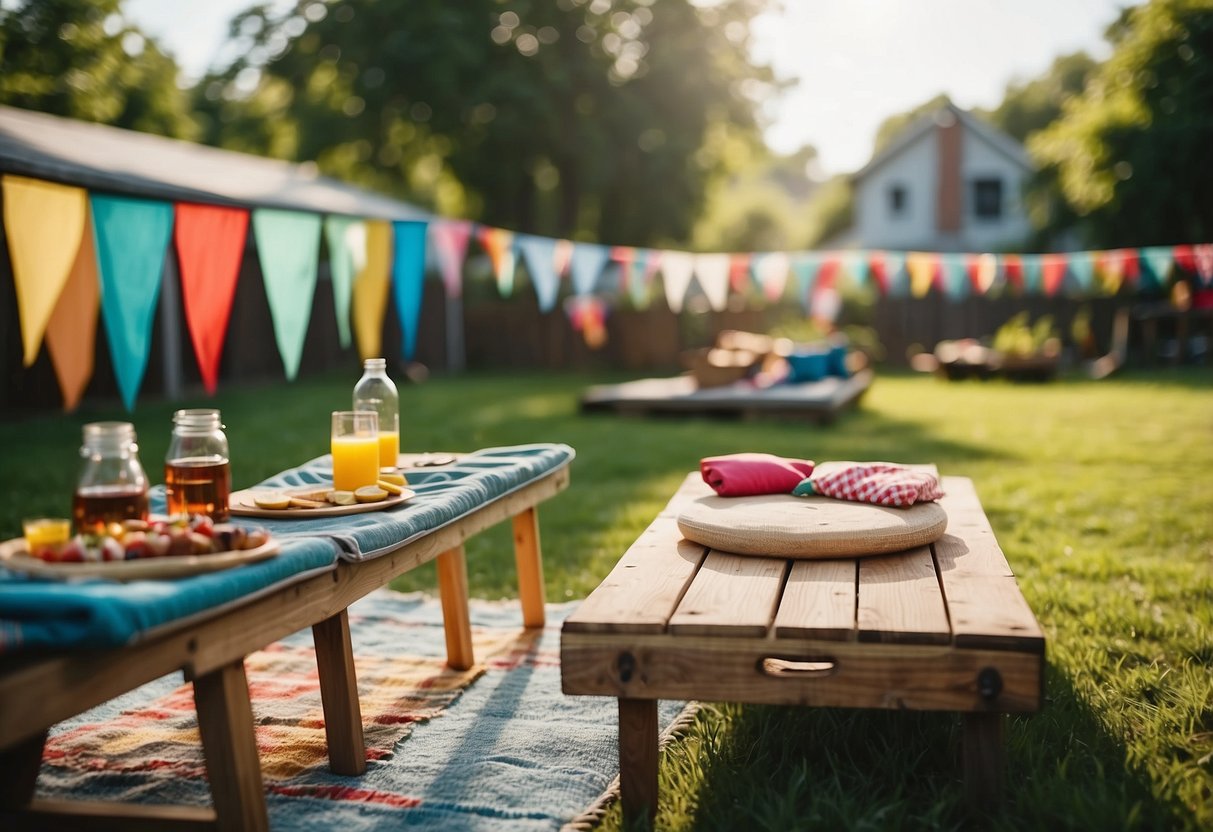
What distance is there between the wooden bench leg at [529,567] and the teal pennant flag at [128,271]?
1.50 m

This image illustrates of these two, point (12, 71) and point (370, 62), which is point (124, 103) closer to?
point (12, 71)

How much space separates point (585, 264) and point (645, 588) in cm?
548

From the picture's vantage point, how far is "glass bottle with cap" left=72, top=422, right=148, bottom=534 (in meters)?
2.30

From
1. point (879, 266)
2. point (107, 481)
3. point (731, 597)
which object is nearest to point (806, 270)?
point (879, 266)

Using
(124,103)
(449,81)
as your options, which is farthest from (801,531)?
(124,103)

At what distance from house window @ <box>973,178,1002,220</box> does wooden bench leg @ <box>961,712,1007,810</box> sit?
1251 inches

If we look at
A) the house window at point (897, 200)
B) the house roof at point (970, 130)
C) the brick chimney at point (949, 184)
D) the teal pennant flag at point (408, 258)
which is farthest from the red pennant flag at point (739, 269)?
the house window at point (897, 200)

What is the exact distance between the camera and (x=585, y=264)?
7.98m

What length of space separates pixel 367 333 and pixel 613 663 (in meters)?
3.04

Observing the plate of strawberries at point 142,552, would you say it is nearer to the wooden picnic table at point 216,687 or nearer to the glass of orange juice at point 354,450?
the wooden picnic table at point 216,687

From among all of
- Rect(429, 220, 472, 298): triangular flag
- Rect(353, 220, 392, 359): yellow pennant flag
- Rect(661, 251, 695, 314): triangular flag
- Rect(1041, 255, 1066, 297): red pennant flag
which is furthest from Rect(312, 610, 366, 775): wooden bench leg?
Rect(1041, 255, 1066, 297): red pennant flag

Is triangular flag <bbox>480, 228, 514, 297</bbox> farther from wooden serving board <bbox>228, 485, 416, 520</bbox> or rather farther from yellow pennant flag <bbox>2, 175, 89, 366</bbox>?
wooden serving board <bbox>228, 485, 416, 520</bbox>

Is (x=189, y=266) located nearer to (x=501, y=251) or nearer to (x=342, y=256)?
(x=342, y=256)

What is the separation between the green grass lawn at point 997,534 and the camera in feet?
8.62
